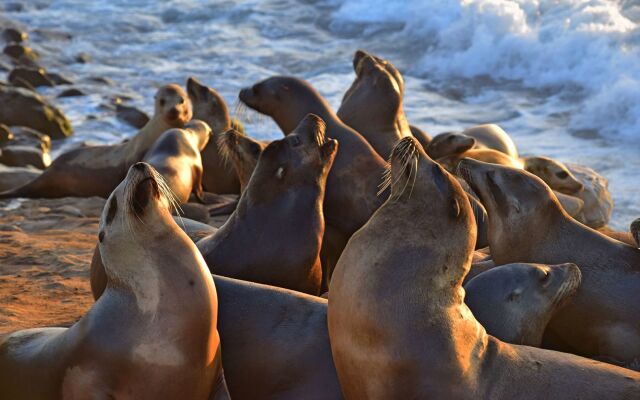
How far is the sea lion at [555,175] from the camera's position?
29.1 feet

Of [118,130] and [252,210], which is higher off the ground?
[252,210]

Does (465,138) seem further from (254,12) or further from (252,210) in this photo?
(254,12)

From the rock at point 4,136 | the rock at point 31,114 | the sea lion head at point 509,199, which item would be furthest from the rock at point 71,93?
the sea lion head at point 509,199

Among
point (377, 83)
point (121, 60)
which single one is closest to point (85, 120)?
point (121, 60)

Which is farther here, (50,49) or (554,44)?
(50,49)

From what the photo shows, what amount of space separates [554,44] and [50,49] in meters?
9.71

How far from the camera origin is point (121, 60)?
2052 centimetres

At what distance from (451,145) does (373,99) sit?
739 mm

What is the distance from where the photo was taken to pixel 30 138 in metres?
13.5

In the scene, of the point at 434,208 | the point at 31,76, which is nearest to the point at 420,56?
the point at 31,76

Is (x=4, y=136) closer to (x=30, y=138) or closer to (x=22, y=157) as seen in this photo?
(x=30, y=138)

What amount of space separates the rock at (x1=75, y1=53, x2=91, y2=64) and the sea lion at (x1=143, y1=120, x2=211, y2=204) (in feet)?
34.4

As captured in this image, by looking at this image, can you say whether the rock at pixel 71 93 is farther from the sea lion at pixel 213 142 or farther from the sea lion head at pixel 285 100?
the sea lion head at pixel 285 100

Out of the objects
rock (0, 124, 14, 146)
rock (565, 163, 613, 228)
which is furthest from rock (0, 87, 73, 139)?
rock (565, 163, 613, 228)
